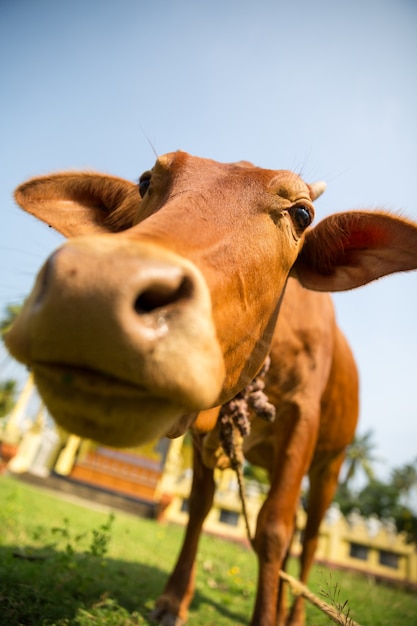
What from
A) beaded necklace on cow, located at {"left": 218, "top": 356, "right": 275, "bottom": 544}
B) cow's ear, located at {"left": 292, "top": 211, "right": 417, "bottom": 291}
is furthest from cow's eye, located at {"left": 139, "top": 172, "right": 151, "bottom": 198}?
beaded necklace on cow, located at {"left": 218, "top": 356, "right": 275, "bottom": 544}

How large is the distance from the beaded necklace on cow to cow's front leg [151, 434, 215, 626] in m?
0.85

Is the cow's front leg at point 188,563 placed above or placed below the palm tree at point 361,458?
below

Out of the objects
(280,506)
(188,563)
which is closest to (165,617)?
(188,563)

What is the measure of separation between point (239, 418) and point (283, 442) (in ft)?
2.05

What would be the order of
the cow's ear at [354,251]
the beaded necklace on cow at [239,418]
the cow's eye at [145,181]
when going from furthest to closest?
the beaded necklace on cow at [239,418]
the cow's ear at [354,251]
the cow's eye at [145,181]

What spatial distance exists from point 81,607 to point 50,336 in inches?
97.9

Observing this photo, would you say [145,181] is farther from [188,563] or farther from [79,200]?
[188,563]

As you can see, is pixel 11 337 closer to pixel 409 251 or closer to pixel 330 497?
pixel 409 251

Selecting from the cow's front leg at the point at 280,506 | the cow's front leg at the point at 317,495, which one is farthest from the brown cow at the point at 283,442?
the cow's front leg at the point at 317,495

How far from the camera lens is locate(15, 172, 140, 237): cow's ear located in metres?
2.91

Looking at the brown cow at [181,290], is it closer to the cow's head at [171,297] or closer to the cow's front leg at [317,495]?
the cow's head at [171,297]

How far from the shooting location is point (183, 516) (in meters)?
23.6

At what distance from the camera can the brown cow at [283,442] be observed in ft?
9.84

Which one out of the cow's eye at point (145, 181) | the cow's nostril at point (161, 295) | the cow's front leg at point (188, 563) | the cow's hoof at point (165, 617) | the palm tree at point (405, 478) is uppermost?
the palm tree at point (405, 478)
